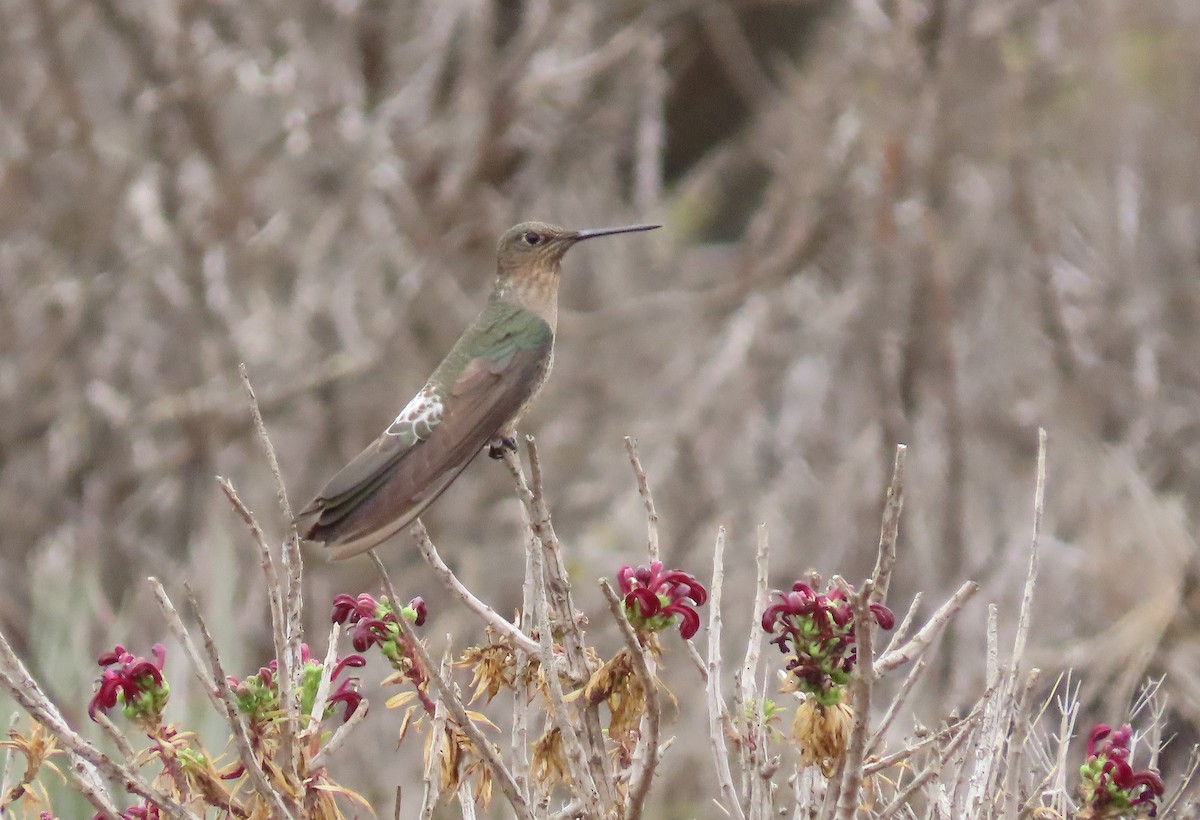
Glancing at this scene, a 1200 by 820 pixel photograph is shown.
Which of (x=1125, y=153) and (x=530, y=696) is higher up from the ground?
(x=530, y=696)

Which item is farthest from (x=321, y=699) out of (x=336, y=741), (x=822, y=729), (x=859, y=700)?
(x=859, y=700)

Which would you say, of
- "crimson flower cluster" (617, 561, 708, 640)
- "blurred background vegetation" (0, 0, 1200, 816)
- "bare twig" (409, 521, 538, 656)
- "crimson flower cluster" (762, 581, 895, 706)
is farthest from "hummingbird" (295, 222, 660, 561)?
"blurred background vegetation" (0, 0, 1200, 816)

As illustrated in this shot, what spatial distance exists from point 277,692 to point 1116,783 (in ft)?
3.54

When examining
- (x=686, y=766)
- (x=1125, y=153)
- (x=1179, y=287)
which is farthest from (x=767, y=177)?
(x=686, y=766)

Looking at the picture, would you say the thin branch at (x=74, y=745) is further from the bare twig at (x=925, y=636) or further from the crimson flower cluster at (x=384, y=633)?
the bare twig at (x=925, y=636)

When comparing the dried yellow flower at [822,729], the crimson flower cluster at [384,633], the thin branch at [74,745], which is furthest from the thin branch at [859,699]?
the thin branch at [74,745]

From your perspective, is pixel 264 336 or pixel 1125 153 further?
pixel 1125 153

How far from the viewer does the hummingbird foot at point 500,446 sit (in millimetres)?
3232

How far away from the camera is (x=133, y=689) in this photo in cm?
198

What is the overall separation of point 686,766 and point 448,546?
1744 mm

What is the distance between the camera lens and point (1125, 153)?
898 cm

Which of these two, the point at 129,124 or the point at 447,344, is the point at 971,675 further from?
the point at 129,124

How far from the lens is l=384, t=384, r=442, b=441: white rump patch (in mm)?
3084

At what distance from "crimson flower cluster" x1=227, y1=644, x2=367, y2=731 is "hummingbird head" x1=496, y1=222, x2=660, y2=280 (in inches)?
80.9
